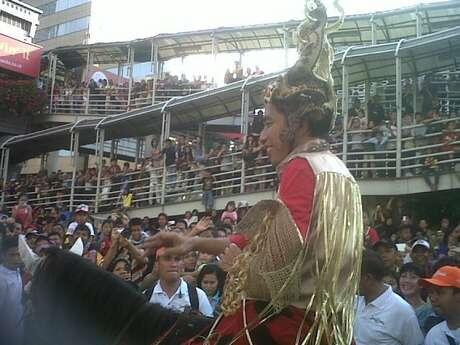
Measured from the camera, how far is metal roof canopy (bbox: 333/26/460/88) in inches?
523

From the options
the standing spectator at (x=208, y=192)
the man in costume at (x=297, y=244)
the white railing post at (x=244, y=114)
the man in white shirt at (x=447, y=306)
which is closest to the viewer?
the man in costume at (x=297, y=244)

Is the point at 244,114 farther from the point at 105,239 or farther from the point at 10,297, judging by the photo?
the point at 10,297

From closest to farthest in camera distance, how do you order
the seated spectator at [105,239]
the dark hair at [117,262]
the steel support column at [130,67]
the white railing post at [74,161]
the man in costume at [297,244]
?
the man in costume at [297,244]
the dark hair at [117,262]
the seated spectator at [105,239]
the white railing post at [74,161]
the steel support column at [130,67]

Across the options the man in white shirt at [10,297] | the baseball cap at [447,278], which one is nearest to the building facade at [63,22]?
the man in white shirt at [10,297]

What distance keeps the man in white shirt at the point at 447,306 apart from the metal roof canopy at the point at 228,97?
315 inches

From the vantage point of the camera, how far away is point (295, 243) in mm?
2514

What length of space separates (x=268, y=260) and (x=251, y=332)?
29 cm

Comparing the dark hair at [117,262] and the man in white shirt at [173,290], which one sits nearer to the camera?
the man in white shirt at [173,290]

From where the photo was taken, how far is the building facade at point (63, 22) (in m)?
47.5

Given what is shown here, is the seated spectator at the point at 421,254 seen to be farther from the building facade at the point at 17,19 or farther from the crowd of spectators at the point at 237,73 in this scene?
the building facade at the point at 17,19

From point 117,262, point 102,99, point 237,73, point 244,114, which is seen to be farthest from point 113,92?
point 117,262

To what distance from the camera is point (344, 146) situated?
13.3 m

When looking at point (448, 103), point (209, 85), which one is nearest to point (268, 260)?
point (448, 103)

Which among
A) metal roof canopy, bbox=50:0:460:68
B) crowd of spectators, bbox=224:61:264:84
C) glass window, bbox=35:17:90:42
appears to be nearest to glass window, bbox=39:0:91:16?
glass window, bbox=35:17:90:42
